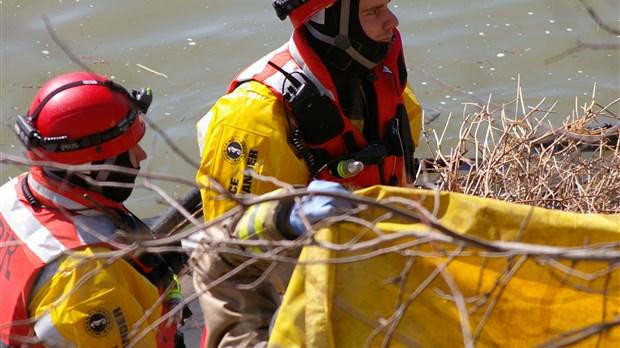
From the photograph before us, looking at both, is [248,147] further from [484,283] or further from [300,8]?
[484,283]

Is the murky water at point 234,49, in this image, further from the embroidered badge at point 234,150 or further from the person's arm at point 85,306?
the person's arm at point 85,306

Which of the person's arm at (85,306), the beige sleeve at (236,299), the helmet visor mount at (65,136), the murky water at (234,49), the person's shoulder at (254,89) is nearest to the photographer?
the beige sleeve at (236,299)

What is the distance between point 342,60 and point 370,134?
0.33 metres

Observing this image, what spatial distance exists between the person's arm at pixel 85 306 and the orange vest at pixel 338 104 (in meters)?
0.86

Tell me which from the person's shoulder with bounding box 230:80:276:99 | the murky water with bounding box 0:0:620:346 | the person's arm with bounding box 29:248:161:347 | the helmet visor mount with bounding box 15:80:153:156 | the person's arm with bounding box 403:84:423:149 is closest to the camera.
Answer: the person's arm with bounding box 29:248:161:347

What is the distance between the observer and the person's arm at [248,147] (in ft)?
11.9

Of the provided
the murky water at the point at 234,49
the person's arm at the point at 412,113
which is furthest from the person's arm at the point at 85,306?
the murky water at the point at 234,49

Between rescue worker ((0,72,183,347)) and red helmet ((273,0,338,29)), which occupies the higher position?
red helmet ((273,0,338,29))

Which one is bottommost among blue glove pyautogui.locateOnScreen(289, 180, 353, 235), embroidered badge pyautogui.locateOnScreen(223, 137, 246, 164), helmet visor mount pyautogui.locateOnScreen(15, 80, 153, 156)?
embroidered badge pyautogui.locateOnScreen(223, 137, 246, 164)

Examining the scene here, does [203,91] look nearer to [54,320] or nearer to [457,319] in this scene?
[54,320]

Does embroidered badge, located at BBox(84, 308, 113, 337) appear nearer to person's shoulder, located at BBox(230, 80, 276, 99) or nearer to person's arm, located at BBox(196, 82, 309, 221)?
person's arm, located at BBox(196, 82, 309, 221)

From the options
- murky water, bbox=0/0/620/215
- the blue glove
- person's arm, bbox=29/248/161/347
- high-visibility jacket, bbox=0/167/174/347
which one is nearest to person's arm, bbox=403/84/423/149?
high-visibility jacket, bbox=0/167/174/347

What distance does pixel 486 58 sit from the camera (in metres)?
7.68

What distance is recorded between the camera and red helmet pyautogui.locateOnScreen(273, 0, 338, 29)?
154 inches
